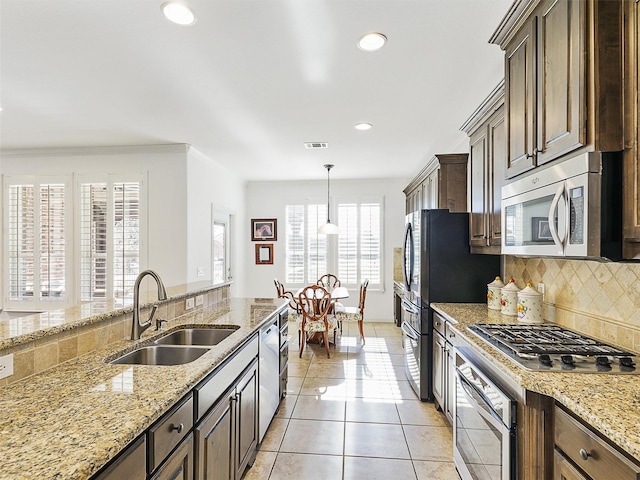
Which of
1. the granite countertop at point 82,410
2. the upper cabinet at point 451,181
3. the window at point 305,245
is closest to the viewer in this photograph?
the granite countertop at point 82,410

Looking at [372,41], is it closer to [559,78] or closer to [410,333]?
[559,78]

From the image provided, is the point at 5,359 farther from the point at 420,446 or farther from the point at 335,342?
the point at 335,342

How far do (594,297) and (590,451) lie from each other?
1.10 metres

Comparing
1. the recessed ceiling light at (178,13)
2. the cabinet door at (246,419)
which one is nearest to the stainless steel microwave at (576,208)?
the cabinet door at (246,419)

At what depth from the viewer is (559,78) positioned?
4.93 feet

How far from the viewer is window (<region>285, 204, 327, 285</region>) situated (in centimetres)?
678

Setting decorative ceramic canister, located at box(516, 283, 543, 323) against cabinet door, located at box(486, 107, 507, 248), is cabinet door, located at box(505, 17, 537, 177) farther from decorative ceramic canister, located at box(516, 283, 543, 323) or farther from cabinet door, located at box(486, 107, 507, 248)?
decorative ceramic canister, located at box(516, 283, 543, 323)

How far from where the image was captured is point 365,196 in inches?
263

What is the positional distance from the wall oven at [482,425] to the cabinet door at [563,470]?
0.58ft

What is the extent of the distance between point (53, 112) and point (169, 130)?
102cm

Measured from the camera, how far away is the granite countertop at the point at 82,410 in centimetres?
83

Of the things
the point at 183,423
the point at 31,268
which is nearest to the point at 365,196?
the point at 31,268

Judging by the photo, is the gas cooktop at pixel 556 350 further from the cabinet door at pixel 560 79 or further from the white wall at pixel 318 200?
the white wall at pixel 318 200

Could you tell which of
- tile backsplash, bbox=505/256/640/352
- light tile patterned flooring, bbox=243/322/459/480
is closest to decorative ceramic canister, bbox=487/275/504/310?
tile backsplash, bbox=505/256/640/352
